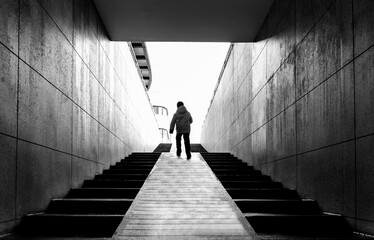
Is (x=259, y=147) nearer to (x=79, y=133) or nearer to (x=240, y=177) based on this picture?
(x=240, y=177)

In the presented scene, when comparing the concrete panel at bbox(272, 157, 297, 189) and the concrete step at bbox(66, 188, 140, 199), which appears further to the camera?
the concrete panel at bbox(272, 157, 297, 189)

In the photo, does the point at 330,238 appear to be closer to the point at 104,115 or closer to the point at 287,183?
the point at 287,183

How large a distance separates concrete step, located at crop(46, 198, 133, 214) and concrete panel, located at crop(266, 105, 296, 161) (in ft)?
11.4

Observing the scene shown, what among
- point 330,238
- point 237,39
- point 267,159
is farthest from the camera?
point 237,39

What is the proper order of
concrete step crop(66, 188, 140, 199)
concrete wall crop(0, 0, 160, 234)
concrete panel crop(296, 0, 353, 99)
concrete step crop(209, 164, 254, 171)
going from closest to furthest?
concrete wall crop(0, 0, 160, 234), concrete panel crop(296, 0, 353, 99), concrete step crop(66, 188, 140, 199), concrete step crop(209, 164, 254, 171)

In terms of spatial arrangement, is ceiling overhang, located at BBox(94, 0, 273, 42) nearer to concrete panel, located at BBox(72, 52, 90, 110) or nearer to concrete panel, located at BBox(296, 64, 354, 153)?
concrete panel, located at BBox(72, 52, 90, 110)

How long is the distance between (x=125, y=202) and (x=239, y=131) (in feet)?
27.3

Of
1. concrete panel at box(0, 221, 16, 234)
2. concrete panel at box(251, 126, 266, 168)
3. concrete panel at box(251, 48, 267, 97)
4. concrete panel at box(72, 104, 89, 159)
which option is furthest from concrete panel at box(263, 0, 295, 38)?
concrete panel at box(0, 221, 16, 234)

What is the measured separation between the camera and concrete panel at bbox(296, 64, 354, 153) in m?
5.80

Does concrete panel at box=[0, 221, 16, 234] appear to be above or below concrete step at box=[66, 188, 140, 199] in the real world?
below

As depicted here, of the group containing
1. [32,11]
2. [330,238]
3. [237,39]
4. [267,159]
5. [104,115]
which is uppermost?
[237,39]

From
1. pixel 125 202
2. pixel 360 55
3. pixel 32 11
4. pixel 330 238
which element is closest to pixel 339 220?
pixel 330 238

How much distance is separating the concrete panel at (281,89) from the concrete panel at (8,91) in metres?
5.13

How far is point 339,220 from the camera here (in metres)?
5.90
